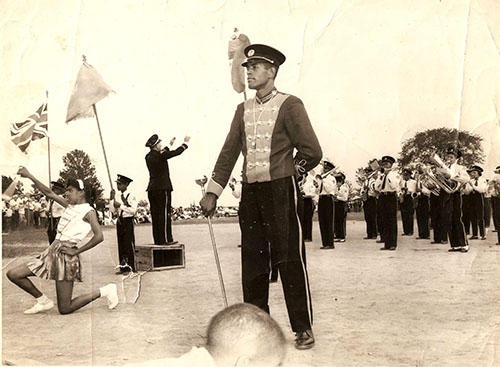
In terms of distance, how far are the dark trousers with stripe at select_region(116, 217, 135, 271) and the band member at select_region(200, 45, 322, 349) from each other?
158 cm

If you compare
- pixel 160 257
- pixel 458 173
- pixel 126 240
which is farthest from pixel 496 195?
pixel 126 240

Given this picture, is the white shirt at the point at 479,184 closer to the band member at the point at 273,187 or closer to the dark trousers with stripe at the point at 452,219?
the dark trousers with stripe at the point at 452,219

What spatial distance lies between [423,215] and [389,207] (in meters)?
1.55

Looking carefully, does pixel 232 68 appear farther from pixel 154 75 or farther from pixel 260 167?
pixel 260 167

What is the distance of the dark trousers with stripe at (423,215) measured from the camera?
806 cm

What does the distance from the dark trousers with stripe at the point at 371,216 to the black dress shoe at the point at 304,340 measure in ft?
16.3

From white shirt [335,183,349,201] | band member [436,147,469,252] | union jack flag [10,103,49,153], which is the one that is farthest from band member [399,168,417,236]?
union jack flag [10,103,49,153]

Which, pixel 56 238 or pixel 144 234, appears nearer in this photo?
pixel 56 238

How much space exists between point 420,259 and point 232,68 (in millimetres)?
2761

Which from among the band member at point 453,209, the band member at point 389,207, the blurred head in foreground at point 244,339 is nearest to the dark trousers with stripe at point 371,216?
the band member at point 389,207

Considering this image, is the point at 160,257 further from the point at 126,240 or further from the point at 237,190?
the point at 237,190

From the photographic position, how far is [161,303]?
3973mm

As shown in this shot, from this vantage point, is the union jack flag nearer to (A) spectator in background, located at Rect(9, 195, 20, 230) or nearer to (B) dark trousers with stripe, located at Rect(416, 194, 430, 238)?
(A) spectator in background, located at Rect(9, 195, 20, 230)

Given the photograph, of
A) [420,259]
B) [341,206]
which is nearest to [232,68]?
[420,259]
